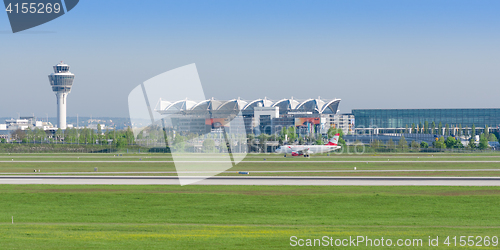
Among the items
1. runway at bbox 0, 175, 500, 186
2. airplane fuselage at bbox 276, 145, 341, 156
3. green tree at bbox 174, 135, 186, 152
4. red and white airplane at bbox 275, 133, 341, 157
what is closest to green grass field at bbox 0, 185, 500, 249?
runway at bbox 0, 175, 500, 186

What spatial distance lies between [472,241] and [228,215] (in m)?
12.8

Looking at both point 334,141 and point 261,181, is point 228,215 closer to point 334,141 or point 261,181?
point 261,181

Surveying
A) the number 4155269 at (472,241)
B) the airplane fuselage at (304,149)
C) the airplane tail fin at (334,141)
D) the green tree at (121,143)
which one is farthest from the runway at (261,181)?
the green tree at (121,143)

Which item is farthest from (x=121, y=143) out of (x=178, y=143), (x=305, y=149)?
(x=178, y=143)

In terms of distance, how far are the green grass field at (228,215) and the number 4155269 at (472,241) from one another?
56 centimetres

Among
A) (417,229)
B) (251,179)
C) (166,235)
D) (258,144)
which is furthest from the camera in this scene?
(258,144)

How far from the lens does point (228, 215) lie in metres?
26.4

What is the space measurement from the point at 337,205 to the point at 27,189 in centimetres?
2436

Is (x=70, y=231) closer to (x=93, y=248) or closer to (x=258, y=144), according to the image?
(x=93, y=248)

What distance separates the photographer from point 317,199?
31234 millimetres

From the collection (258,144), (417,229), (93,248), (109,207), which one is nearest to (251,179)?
(109,207)

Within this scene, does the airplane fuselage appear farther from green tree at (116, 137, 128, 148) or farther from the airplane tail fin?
green tree at (116, 137, 128, 148)

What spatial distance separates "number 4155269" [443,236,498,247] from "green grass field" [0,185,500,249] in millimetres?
563

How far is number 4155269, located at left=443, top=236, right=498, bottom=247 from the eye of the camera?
19.0 meters
